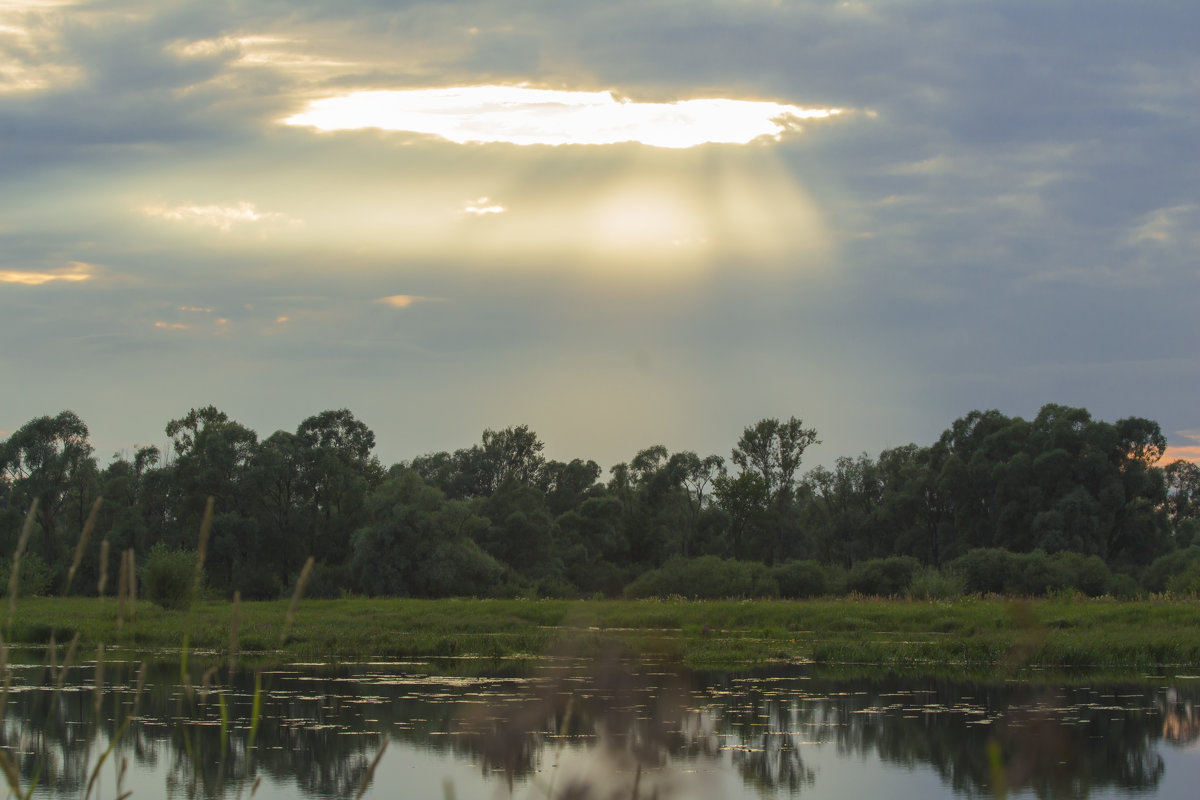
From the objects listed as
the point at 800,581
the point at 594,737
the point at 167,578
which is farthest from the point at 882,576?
the point at 594,737

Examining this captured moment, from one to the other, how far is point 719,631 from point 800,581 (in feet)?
70.7

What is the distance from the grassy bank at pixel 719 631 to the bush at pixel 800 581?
15.0 metres

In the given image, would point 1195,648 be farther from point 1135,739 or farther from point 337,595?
point 337,595

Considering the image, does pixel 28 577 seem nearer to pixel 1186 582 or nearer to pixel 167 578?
pixel 167 578

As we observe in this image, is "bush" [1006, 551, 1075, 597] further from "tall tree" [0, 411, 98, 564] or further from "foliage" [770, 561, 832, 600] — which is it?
"tall tree" [0, 411, 98, 564]

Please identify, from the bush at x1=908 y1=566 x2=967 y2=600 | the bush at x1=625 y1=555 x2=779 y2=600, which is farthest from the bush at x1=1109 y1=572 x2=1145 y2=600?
the bush at x1=625 y1=555 x2=779 y2=600

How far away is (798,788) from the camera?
14688 mm

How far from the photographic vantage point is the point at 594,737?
16.9m

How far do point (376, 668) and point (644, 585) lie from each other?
104ft

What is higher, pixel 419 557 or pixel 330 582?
pixel 419 557

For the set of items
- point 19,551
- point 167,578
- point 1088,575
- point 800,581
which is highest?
point 19,551

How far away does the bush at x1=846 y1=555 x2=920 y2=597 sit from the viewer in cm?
5244

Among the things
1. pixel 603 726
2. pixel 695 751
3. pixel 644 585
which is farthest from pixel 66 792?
pixel 644 585

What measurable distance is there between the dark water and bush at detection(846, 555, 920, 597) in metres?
27.7
